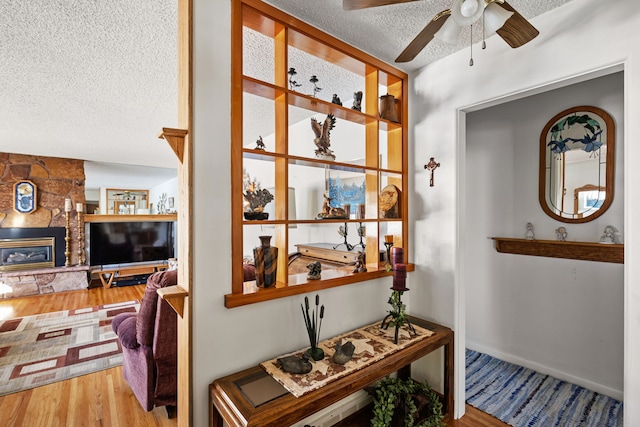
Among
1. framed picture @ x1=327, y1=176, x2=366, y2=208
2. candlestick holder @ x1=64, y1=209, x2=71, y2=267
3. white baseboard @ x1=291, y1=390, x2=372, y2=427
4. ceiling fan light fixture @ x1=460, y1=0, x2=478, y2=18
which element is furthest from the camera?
candlestick holder @ x1=64, y1=209, x2=71, y2=267

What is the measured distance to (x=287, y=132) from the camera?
1.63m

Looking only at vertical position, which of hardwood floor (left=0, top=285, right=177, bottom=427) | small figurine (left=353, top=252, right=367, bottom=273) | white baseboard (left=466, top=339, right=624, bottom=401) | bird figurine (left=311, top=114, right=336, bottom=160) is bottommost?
hardwood floor (left=0, top=285, right=177, bottom=427)

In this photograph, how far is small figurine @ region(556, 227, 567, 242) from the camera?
2.35 metres

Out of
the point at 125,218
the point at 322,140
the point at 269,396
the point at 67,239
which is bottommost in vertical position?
the point at 269,396

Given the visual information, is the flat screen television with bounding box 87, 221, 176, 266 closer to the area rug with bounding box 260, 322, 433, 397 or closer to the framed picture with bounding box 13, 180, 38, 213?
the framed picture with bounding box 13, 180, 38, 213

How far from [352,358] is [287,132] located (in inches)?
48.4

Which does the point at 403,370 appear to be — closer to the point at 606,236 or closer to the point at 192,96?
the point at 606,236

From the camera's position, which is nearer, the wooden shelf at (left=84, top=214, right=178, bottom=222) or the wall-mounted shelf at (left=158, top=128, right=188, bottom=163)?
the wall-mounted shelf at (left=158, top=128, right=188, bottom=163)

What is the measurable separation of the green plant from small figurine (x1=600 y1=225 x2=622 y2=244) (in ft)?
5.40

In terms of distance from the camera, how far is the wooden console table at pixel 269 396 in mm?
1119

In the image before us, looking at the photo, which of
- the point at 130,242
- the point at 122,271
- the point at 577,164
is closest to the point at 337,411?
the point at 577,164

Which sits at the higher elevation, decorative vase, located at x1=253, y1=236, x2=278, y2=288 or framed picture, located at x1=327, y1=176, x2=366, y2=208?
framed picture, located at x1=327, y1=176, x2=366, y2=208

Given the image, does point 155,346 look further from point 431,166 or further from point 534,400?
point 534,400

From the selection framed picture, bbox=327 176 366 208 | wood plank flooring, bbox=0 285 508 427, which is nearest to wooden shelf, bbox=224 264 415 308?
framed picture, bbox=327 176 366 208
